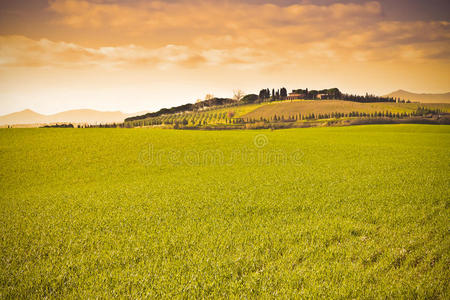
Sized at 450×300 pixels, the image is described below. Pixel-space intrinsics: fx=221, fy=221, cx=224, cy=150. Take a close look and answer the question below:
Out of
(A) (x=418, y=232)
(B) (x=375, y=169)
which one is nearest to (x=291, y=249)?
(A) (x=418, y=232)

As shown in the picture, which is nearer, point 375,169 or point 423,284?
point 423,284

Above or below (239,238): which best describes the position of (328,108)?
above

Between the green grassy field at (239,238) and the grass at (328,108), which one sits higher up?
the grass at (328,108)

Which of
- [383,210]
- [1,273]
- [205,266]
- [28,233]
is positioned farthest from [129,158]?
[383,210]

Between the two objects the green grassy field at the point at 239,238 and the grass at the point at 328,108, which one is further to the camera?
the grass at the point at 328,108

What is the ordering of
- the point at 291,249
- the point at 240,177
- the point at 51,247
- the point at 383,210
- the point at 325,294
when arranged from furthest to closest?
the point at 240,177
the point at 383,210
the point at 51,247
the point at 291,249
the point at 325,294

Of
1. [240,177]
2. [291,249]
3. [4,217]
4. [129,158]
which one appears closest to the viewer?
[291,249]

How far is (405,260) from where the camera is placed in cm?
541

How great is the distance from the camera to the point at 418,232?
673 cm

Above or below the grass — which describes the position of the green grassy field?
below

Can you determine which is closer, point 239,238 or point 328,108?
point 239,238

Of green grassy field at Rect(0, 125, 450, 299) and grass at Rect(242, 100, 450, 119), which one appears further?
grass at Rect(242, 100, 450, 119)

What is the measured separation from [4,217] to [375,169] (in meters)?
21.6

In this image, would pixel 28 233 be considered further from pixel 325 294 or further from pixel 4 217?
pixel 325 294
